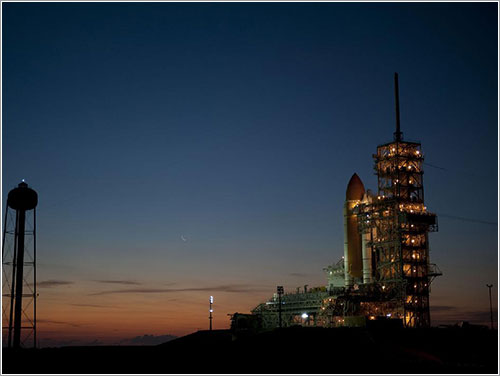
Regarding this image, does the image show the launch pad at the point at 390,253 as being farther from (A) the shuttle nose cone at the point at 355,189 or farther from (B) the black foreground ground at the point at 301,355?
(B) the black foreground ground at the point at 301,355

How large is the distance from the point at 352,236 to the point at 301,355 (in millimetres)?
49076

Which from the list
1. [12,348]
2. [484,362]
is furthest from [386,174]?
[12,348]

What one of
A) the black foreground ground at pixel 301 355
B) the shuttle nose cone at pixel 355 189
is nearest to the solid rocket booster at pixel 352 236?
the shuttle nose cone at pixel 355 189

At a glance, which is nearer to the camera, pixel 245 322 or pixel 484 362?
pixel 484 362

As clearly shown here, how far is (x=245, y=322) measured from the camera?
84.4m

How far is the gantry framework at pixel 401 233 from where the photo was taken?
8969 centimetres

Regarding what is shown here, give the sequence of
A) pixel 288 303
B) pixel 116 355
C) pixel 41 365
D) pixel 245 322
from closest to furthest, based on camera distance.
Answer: pixel 41 365 → pixel 116 355 → pixel 245 322 → pixel 288 303

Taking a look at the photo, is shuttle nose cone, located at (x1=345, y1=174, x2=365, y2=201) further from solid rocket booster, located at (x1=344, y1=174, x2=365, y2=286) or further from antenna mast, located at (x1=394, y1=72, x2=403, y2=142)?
antenna mast, located at (x1=394, y1=72, x2=403, y2=142)

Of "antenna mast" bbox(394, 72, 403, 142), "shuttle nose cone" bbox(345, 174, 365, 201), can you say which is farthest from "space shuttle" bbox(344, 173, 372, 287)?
"antenna mast" bbox(394, 72, 403, 142)

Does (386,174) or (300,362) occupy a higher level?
(386,174)

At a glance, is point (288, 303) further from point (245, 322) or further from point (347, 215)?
point (245, 322)

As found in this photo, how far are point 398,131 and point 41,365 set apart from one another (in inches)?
2360

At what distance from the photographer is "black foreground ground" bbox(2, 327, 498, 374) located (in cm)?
4938

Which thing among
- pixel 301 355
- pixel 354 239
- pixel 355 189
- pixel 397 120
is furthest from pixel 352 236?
pixel 301 355
